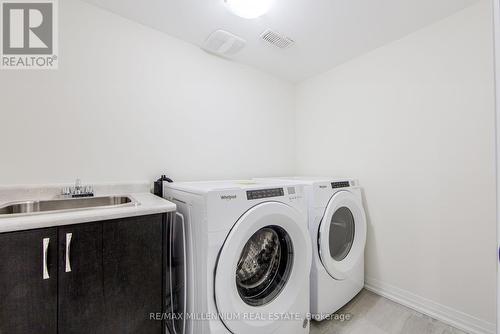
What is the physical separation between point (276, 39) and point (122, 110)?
1.43 metres

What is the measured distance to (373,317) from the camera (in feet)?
5.36

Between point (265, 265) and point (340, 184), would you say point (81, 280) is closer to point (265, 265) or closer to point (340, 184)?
point (265, 265)

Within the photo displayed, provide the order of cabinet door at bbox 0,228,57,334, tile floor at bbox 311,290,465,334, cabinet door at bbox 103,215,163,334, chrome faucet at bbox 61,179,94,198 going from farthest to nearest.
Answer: tile floor at bbox 311,290,465,334, chrome faucet at bbox 61,179,94,198, cabinet door at bbox 103,215,163,334, cabinet door at bbox 0,228,57,334

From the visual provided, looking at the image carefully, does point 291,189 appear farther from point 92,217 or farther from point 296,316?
point 92,217

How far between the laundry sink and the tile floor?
1631 mm

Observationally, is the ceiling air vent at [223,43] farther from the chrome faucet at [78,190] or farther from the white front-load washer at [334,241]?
the chrome faucet at [78,190]

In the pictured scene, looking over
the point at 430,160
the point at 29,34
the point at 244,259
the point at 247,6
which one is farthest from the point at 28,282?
the point at 430,160

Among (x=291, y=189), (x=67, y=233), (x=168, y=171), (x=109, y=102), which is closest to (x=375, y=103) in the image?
(x=291, y=189)

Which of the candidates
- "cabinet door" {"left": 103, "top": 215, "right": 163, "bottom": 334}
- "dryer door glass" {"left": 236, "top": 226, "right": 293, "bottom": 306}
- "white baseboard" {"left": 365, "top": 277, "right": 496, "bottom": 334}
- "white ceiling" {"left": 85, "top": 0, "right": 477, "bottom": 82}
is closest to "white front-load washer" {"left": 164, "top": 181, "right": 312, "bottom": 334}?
"dryer door glass" {"left": 236, "top": 226, "right": 293, "bottom": 306}

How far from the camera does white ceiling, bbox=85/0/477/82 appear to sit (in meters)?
1.50

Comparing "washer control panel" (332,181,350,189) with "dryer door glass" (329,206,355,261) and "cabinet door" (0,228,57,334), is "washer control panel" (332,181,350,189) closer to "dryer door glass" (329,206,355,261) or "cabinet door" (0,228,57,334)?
"dryer door glass" (329,206,355,261)

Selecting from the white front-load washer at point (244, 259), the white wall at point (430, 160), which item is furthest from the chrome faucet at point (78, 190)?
the white wall at point (430, 160)

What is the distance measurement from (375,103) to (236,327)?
2097mm

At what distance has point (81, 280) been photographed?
0.92 m
